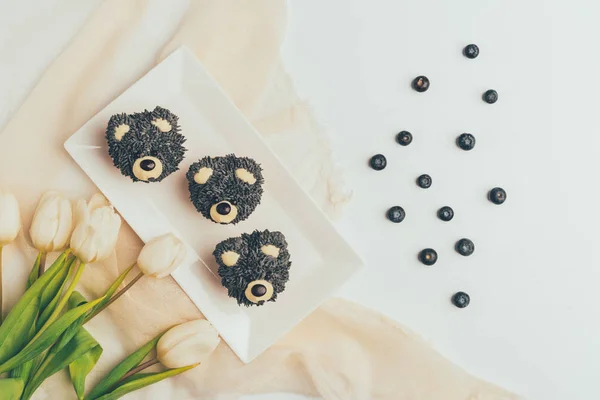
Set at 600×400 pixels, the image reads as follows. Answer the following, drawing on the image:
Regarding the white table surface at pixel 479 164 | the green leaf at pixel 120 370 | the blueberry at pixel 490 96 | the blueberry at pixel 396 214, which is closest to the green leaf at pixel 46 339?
the green leaf at pixel 120 370

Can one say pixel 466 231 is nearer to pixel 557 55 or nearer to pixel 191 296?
pixel 557 55

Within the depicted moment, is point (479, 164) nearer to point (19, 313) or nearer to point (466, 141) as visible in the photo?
point (466, 141)

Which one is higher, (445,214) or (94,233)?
(94,233)

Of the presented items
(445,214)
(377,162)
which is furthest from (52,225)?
(445,214)

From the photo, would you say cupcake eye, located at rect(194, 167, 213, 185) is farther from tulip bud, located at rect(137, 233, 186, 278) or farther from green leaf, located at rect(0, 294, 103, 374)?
green leaf, located at rect(0, 294, 103, 374)

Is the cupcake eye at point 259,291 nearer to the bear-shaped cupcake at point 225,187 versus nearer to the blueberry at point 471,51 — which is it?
the bear-shaped cupcake at point 225,187

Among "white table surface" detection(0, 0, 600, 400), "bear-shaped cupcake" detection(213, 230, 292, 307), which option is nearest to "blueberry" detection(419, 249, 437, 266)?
"white table surface" detection(0, 0, 600, 400)

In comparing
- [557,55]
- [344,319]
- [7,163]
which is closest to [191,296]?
[344,319]
